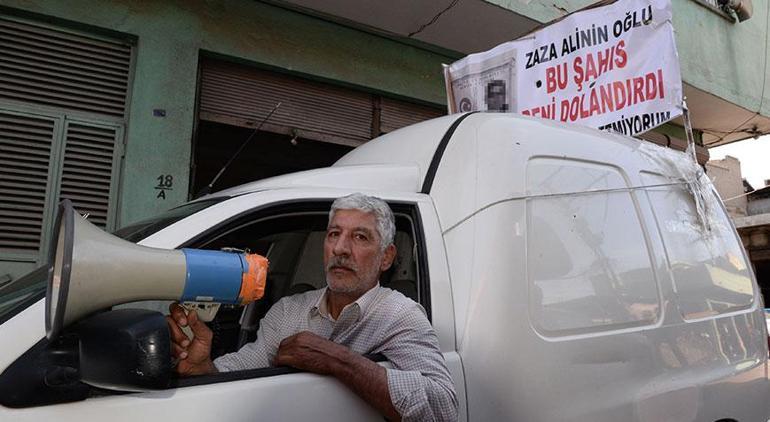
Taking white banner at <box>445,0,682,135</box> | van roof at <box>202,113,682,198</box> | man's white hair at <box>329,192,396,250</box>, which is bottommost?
man's white hair at <box>329,192,396,250</box>

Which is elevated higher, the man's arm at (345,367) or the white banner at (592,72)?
the white banner at (592,72)

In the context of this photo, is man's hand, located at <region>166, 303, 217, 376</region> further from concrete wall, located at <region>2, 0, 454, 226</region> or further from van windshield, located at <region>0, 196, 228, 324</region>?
concrete wall, located at <region>2, 0, 454, 226</region>

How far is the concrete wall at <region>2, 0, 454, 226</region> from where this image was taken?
14.9 feet

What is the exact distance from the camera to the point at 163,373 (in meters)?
1.19

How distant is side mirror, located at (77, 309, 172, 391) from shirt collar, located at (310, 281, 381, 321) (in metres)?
Answer: 0.68

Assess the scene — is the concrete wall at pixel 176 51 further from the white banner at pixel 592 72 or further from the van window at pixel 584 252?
the van window at pixel 584 252

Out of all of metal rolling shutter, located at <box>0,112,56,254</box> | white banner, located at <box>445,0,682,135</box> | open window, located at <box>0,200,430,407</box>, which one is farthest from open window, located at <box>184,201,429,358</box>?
metal rolling shutter, located at <box>0,112,56,254</box>

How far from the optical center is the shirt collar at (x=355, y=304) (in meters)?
1.76

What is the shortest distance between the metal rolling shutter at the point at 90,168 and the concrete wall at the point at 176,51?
17 centimetres

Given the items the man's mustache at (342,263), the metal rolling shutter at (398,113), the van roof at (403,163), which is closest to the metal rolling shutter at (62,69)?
the metal rolling shutter at (398,113)

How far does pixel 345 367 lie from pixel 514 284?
679mm

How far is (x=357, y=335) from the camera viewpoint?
173 cm

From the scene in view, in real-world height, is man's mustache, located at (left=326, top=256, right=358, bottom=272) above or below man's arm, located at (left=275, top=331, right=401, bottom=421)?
above

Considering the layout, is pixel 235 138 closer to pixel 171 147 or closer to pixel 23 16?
pixel 171 147
